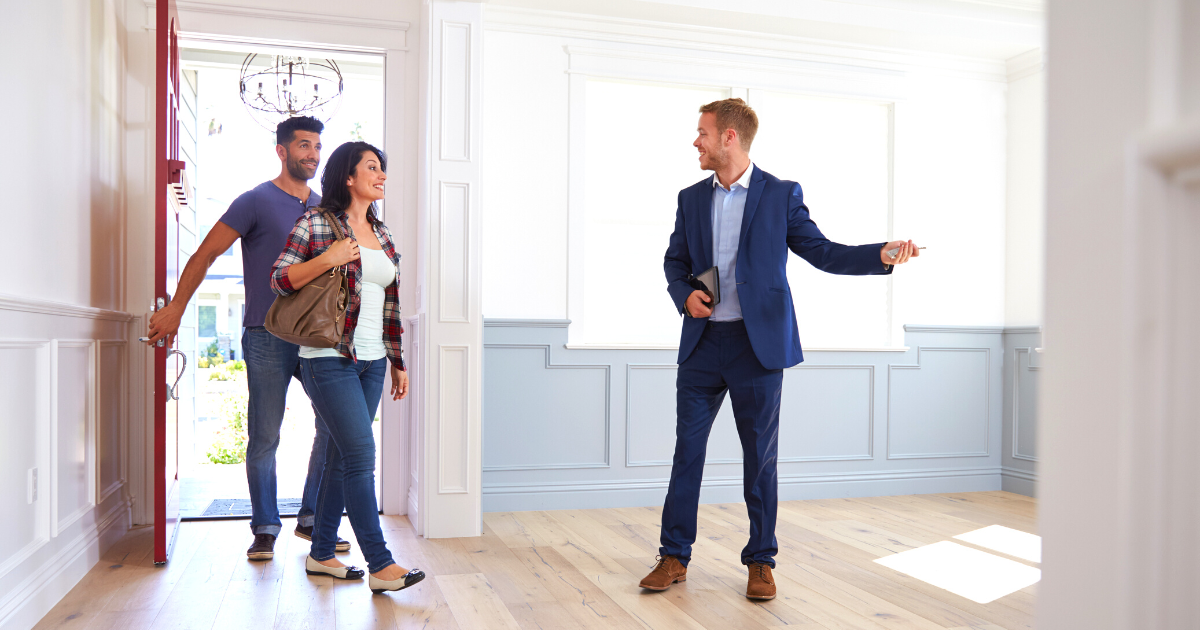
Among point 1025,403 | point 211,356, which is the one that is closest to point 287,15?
point 1025,403

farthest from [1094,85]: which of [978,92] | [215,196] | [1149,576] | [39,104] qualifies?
[215,196]

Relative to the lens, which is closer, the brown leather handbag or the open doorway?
the brown leather handbag

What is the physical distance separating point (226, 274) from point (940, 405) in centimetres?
755

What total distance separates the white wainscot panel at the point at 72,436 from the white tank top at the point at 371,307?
825 mm

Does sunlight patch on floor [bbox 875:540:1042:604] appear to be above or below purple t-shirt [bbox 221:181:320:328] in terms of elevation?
below

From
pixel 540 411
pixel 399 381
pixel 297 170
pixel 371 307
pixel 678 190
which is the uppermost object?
pixel 678 190

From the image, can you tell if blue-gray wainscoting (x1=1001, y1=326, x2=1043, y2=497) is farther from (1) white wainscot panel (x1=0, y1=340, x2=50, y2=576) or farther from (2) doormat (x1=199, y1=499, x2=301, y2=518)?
(1) white wainscot panel (x1=0, y1=340, x2=50, y2=576)

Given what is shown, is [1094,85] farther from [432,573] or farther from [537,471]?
[537,471]

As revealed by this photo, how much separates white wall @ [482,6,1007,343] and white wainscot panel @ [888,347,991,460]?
0.84ft

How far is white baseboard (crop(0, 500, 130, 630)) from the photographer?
6.83ft

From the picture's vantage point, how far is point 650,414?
162 inches

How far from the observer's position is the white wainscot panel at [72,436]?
96.7 inches

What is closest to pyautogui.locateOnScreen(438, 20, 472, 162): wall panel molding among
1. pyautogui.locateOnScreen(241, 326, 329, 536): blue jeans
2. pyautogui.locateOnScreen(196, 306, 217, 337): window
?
pyautogui.locateOnScreen(241, 326, 329, 536): blue jeans

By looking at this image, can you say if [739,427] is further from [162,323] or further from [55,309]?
[55,309]
